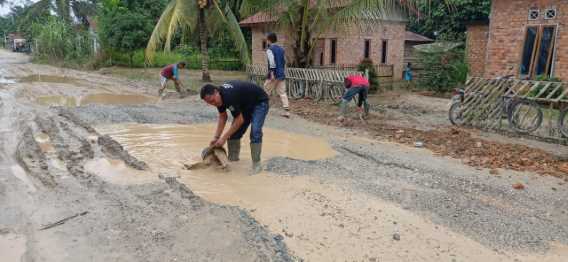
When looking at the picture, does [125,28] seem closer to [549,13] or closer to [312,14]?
[312,14]

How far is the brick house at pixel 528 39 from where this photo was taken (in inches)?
494

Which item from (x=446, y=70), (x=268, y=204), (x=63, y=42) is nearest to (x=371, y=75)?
(x=446, y=70)

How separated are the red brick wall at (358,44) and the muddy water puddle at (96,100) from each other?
704 cm

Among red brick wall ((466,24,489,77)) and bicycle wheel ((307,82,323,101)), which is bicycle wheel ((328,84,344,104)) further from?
red brick wall ((466,24,489,77))

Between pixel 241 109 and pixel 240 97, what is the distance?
0.25 m

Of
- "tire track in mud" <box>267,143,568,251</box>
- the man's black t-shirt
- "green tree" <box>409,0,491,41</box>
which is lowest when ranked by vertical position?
"tire track in mud" <box>267,143,568,251</box>

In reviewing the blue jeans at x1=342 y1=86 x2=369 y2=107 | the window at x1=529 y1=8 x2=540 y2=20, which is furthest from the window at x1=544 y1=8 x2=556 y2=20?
the blue jeans at x1=342 y1=86 x2=369 y2=107

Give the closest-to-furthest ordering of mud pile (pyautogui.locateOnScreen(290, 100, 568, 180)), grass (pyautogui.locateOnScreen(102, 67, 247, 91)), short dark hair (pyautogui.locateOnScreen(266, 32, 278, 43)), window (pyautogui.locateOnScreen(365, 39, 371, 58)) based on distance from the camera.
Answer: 1. mud pile (pyautogui.locateOnScreen(290, 100, 568, 180))
2. short dark hair (pyautogui.locateOnScreen(266, 32, 278, 43))
3. grass (pyautogui.locateOnScreen(102, 67, 247, 91))
4. window (pyautogui.locateOnScreen(365, 39, 371, 58))

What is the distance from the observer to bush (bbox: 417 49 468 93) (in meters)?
16.3

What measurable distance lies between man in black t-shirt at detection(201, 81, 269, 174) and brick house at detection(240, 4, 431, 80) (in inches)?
513

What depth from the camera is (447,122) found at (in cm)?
1055

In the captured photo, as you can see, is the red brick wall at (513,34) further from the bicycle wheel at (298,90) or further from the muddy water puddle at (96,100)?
the muddy water puddle at (96,100)

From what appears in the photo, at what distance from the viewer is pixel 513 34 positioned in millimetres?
13477

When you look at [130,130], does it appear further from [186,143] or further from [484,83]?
[484,83]
